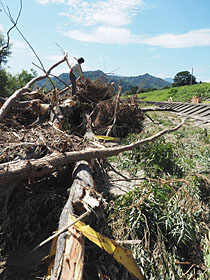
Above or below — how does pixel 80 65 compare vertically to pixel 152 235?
above

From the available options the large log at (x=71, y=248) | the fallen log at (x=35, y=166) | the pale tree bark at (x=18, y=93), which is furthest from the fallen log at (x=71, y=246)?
the pale tree bark at (x=18, y=93)

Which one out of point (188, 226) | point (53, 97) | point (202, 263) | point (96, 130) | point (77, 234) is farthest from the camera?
point (96, 130)

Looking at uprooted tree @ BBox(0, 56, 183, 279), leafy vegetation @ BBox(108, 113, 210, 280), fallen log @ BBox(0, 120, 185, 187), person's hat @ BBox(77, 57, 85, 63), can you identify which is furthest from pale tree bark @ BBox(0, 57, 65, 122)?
leafy vegetation @ BBox(108, 113, 210, 280)

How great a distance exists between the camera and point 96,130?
20.8 ft

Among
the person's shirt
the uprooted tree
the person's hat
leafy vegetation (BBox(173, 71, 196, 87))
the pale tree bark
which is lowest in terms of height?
the uprooted tree

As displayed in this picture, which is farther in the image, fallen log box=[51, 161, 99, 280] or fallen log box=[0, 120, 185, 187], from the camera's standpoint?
fallen log box=[0, 120, 185, 187]

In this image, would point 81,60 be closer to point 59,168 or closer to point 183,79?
point 59,168

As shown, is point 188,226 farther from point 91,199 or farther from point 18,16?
point 18,16

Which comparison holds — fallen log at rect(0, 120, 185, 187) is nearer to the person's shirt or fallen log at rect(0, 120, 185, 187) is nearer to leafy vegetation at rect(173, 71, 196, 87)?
the person's shirt

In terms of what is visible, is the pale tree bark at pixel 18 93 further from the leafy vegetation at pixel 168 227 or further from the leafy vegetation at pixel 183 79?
the leafy vegetation at pixel 183 79

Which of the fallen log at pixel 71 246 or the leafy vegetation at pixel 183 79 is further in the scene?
the leafy vegetation at pixel 183 79

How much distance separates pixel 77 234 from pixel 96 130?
15.1 feet

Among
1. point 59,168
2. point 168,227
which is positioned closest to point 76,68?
point 59,168

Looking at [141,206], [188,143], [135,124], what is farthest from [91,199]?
[135,124]
